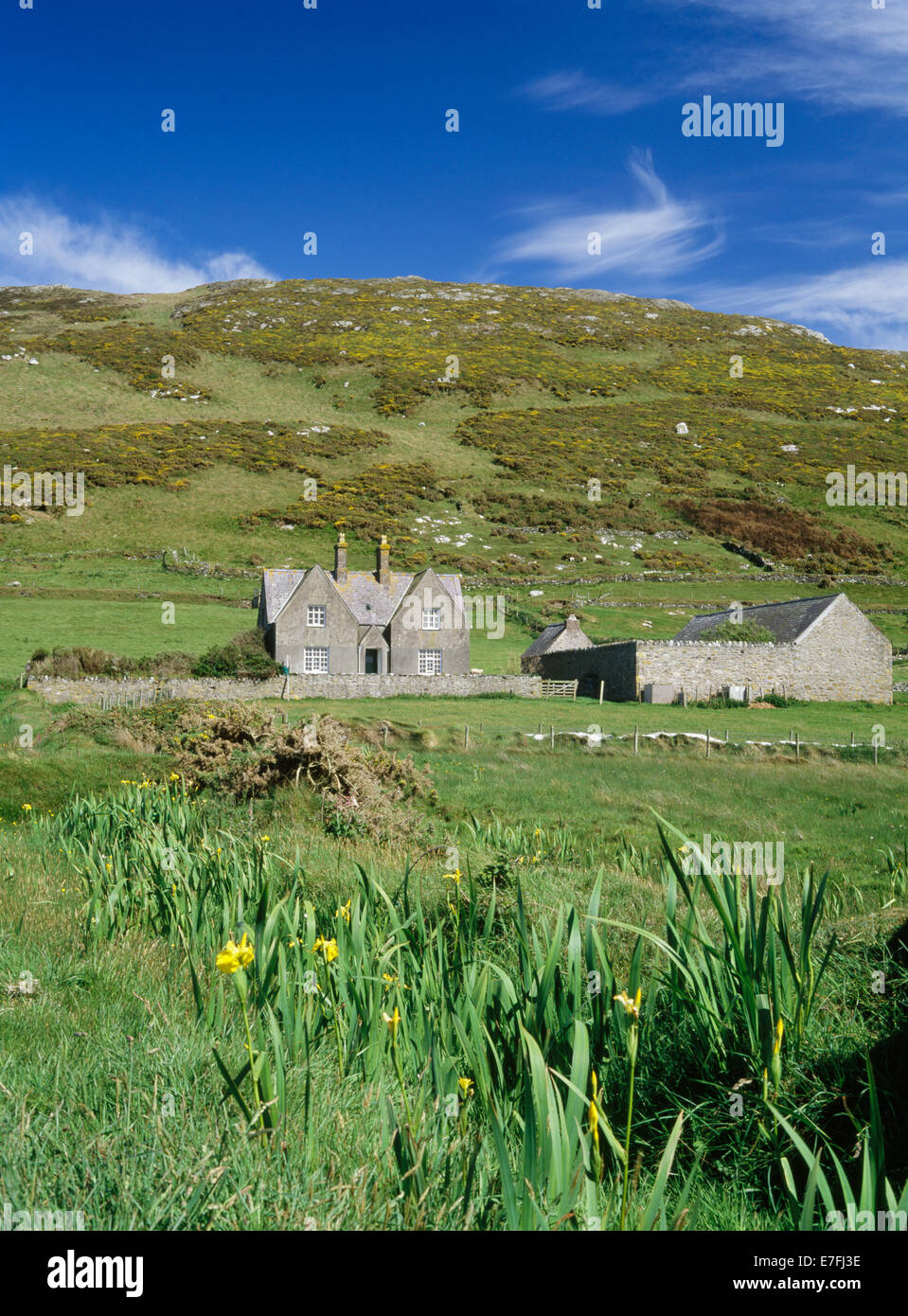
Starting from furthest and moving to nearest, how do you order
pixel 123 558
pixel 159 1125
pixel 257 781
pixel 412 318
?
pixel 412 318
pixel 123 558
pixel 257 781
pixel 159 1125

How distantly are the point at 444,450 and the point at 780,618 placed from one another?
217 ft

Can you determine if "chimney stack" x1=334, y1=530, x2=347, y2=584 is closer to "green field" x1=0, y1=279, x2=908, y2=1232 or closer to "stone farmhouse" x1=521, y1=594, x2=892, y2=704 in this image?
"green field" x1=0, y1=279, x2=908, y2=1232

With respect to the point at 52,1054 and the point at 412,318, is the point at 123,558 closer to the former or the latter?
the point at 52,1054

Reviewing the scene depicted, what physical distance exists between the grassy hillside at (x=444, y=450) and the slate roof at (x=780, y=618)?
748cm

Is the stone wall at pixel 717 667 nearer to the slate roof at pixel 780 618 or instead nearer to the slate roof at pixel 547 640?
the slate roof at pixel 780 618

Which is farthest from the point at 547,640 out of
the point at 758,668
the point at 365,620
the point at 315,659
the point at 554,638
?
the point at 315,659

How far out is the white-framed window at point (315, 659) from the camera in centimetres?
4781

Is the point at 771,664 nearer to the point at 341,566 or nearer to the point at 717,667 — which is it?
the point at 717,667

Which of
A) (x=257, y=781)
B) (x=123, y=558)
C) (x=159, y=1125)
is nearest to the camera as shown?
(x=159, y=1125)

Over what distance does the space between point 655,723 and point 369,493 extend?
197 ft

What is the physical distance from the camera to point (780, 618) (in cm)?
4612

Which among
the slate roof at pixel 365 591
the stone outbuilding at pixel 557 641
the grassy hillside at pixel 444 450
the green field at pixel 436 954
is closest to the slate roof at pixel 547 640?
the stone outbuilding at pixel 557 641
